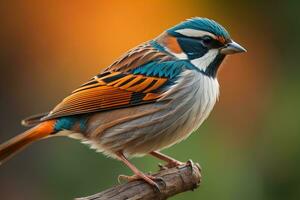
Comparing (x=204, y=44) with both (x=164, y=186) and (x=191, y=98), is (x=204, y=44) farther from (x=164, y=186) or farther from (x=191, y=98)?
(x=164, y=186)

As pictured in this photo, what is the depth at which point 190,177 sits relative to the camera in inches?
290

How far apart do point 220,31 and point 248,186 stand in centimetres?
299

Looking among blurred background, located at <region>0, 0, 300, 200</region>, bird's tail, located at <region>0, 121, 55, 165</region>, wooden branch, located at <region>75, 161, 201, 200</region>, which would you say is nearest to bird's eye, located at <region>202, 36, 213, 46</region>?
wooden branch, located at <region>75, 161, 201, 200</region>

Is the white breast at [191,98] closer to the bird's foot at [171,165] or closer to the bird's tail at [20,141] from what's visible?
the bird's foot at [171,165]

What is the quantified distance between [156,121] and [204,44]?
0.77 m

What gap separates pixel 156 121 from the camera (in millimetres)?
7457

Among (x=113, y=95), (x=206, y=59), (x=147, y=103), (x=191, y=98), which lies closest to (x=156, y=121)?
(x=147, y=103)

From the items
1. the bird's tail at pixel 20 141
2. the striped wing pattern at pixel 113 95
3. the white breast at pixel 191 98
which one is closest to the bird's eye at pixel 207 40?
the white breast at pixel 191 98

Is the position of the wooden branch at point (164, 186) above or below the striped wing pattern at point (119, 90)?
below

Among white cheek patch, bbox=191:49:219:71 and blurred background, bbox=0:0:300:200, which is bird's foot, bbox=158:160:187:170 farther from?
blurred background, bbox=0:0:300:200

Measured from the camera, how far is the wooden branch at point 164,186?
277 inches

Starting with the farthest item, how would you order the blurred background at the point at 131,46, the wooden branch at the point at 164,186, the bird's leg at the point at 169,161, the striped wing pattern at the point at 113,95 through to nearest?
1. the blurred background at the point at 131,46
2. the bird's leg at the point at 169,161
3. the striped wing pattern at the point at 113,95
4. the wooden branch at the point at 164,186

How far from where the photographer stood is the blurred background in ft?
33.7

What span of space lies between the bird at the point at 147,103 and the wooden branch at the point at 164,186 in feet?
0.87
